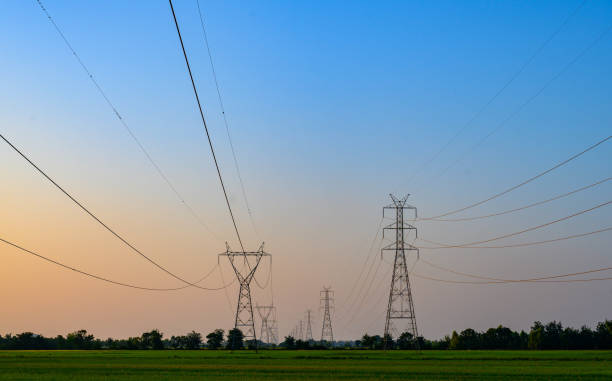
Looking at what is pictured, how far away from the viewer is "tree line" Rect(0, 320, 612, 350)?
152 metres

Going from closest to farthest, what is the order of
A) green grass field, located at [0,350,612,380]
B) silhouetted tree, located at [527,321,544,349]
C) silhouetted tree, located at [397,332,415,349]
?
green grass field, located at [0,350,612,380] < silhouetted tree, located at [397,332,415,349] < silhouetted tree, located at [527,321,544,349]

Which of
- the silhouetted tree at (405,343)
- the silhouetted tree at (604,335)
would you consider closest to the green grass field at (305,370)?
the silhouetted tree at (405,343)

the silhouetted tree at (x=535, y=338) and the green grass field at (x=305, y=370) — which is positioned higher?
the silhouetted tree at (x=535, y=338)

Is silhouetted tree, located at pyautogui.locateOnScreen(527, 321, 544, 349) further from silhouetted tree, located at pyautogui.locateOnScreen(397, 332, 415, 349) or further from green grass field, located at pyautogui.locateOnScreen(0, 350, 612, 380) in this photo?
green grass field, located at pyautogui.locateOnScreen(0, 350, 612, 380)

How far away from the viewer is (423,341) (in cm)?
16750

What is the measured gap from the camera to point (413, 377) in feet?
141

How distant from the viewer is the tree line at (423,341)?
497 ft

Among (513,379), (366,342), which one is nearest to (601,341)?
(366,342)

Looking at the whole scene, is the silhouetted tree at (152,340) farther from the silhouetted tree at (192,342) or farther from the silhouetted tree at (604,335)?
the silhouetted tree at (604,335)

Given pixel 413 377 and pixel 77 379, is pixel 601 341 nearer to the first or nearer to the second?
pixel 413 377

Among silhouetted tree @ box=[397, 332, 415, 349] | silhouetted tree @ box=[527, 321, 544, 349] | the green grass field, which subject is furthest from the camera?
silhouetted tree @ box=[527, 321, 544, 349]

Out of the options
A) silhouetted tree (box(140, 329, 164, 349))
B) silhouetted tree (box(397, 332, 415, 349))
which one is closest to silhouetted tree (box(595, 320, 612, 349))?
silhouetted tree (box(397, 332, 415, 349))

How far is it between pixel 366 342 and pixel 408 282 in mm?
78882

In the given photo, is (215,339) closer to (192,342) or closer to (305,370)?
(192,342)
